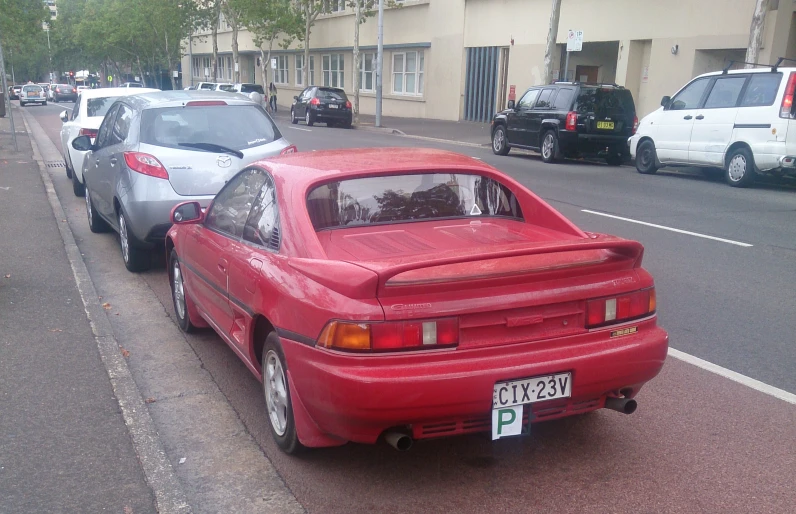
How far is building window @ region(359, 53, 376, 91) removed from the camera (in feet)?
138

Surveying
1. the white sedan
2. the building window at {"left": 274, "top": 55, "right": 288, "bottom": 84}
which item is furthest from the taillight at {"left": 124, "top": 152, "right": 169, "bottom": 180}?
the building window at {"left": 274, "top": 55, "right": 288, "bottom": 84}

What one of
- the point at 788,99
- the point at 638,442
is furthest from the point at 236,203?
the point at 788,99

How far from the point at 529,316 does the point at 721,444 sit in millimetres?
1428

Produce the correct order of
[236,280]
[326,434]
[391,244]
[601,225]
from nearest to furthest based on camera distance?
[326,434] < [391,244] < [236,280] < [601,225]

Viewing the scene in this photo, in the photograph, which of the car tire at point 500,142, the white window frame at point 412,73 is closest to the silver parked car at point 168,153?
the car tire at point 500,142

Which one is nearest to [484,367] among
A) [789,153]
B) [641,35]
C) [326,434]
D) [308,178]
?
[326,434]

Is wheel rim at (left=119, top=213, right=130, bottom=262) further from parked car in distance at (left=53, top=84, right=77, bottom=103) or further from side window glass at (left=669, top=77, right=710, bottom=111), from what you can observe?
parked car in distance at (left=53, top=84, right=77, bottom=103)

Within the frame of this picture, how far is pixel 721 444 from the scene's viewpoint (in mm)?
4043

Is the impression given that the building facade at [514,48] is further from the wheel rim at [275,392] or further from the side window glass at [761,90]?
the wheel rim at [275,392]

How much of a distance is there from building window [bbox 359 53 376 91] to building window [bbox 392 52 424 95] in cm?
195

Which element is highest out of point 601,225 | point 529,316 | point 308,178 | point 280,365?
point 308,178

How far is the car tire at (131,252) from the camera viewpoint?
759 centimetres

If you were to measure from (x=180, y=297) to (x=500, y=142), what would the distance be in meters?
15.7

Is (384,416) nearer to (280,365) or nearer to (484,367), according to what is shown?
(484,367)
